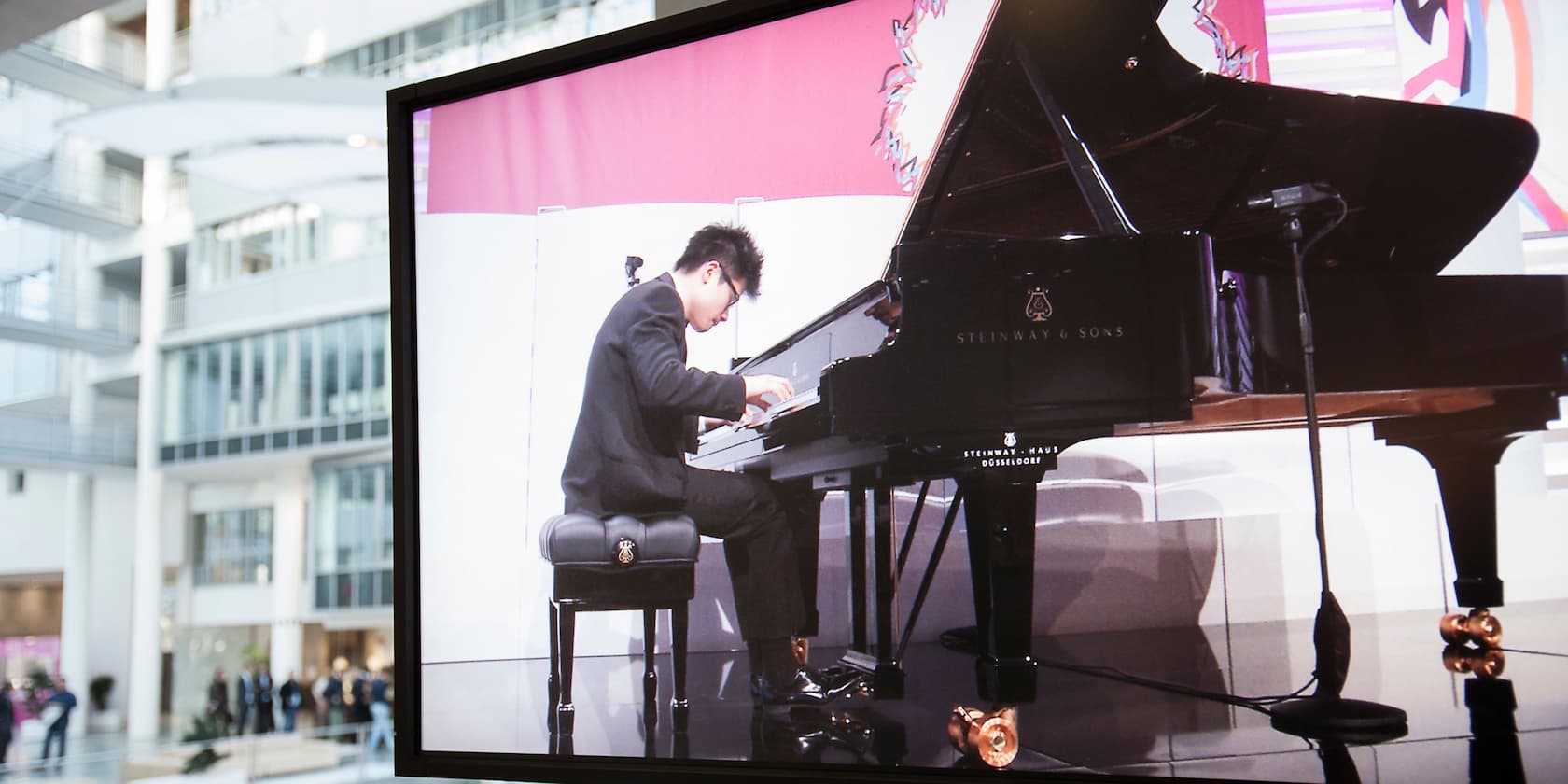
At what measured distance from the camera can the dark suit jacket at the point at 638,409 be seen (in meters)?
2.72

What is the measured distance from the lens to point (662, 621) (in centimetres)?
270

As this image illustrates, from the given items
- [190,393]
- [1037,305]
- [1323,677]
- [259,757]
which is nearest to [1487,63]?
[1037,305]

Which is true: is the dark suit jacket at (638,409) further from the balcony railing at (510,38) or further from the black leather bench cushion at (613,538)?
the balcony railing at (510,38)

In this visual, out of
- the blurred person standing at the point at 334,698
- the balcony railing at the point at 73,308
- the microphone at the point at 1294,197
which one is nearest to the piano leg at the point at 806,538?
the microphone at the point at 1294,197

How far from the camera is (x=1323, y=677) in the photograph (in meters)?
2.05

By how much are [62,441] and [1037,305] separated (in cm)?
1101

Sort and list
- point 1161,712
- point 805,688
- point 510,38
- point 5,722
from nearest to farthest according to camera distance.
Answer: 1. point 1161,712
2. point 805,688
3. point 510,38
4. point 5,722

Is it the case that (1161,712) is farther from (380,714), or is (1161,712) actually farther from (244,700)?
(244,700)

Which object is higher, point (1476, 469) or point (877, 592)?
point (1476, 469)

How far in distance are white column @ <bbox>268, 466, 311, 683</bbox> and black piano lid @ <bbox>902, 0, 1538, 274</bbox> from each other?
32.2 ft

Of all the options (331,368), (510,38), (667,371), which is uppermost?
(510,38)

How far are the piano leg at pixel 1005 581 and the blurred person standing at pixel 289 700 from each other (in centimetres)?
895

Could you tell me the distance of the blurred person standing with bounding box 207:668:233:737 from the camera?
30.8ft

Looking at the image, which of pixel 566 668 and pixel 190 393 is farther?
pixel 190 393
